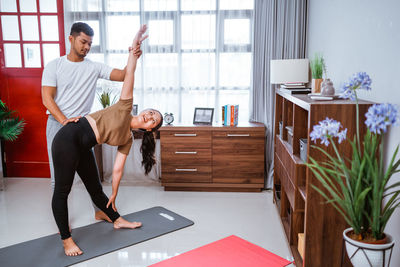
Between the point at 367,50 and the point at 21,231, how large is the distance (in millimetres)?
2888

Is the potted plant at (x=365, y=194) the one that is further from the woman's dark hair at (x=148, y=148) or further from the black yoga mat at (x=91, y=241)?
the black yoga mat at (x=91, y=241)

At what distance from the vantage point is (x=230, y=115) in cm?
385

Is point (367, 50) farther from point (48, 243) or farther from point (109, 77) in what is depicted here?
point (48, 243)

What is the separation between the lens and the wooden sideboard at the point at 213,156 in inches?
148

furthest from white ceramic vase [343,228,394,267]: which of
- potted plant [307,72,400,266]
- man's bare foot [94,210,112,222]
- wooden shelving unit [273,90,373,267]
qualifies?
Result: man's bare foot [94,210,112,222]

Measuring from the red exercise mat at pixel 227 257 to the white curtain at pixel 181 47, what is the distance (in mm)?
1806

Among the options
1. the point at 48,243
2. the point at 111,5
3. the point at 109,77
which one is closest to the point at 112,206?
the point at 48,243

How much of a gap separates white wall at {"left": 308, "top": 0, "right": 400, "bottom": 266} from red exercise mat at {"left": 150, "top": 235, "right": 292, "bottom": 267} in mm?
844

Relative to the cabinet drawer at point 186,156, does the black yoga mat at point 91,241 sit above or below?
below

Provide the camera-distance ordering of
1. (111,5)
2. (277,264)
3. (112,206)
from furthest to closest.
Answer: (111,5)
(112,206)
(277,264)

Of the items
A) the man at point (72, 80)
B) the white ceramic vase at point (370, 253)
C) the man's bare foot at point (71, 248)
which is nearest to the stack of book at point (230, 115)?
the man at point (72, 80)

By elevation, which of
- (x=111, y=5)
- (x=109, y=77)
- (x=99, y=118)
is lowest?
(x=99, y=118)

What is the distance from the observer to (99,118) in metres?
2.42

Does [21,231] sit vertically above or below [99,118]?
below
